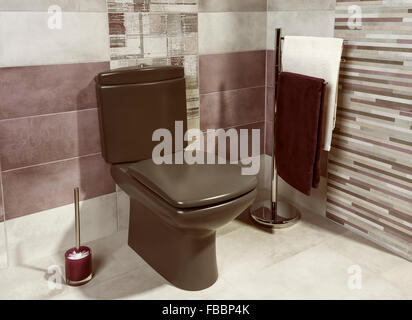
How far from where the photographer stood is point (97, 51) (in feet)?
6.20

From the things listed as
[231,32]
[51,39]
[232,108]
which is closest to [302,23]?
[231,32]

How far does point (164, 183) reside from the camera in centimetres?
162

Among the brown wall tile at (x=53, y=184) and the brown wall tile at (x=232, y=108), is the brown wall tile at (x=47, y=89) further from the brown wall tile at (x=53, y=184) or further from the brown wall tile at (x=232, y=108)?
the brown wall tile at (x=232, y=108)

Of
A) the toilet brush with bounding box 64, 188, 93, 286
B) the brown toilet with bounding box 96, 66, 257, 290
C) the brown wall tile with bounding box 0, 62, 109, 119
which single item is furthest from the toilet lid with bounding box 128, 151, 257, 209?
the brown wall tile with bounding box 0, 62, 109, 119

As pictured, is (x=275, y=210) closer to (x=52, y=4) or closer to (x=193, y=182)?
(x=193, y=182)

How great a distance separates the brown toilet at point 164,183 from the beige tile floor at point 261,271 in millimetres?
87

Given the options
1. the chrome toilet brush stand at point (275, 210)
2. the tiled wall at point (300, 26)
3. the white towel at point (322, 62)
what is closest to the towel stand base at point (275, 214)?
the chrome toilet brush stand at point (275, 210)

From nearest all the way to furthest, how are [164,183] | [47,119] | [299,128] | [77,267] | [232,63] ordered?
[164,183] < [77,267] < [47,119] < [299,128] < [232,63]

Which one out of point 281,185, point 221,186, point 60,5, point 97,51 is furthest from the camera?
point 281,185

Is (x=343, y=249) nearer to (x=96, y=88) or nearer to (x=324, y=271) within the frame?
(x=324, y=271)

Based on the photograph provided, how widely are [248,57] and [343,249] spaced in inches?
43.3

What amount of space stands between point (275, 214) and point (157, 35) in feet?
3.45

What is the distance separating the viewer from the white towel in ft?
6.18
